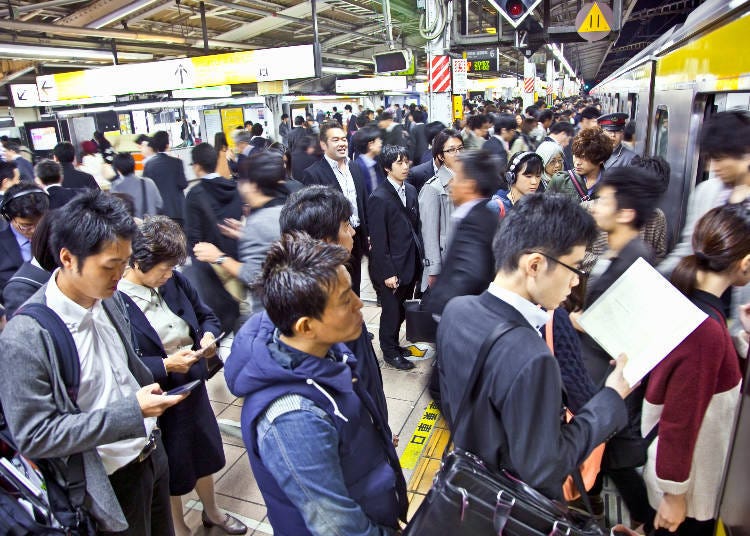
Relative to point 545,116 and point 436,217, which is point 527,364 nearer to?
point 436,217

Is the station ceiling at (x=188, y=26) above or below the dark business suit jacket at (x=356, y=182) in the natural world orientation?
above

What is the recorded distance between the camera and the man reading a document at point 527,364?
127 centimetres

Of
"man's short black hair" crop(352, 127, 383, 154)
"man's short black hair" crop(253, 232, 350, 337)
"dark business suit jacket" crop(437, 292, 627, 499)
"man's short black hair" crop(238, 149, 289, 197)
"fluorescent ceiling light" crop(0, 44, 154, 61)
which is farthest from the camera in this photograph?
"fluorescent ceiling light" crop(0, 44, 154, 61)

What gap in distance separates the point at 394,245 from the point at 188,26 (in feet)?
44.4

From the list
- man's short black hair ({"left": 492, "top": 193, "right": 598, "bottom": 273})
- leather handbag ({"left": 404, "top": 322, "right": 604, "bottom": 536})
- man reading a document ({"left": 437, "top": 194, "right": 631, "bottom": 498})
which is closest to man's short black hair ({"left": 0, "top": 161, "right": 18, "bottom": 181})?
man reading a document ({"left": 437, "top": 194, "right": 631, "bottom": 498})

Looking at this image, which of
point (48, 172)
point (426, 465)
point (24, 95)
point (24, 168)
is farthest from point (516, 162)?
point (24, 95)

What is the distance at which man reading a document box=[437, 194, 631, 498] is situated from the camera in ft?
4.17

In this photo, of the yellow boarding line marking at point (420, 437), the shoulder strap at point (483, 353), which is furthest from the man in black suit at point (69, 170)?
the shoulder strap at point (483, 353)

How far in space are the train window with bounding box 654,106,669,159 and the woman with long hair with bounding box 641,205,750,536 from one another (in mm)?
3414

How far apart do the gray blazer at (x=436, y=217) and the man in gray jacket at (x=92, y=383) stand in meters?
2.43

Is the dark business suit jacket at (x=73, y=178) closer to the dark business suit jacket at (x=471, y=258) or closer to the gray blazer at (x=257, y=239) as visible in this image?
the gray blazer at (x=257, y=239)

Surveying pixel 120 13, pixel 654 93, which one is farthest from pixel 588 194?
pixel 120 13

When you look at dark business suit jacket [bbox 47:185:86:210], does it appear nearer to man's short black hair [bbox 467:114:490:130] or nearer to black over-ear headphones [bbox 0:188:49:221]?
black over-ear headphones [bbox 0:188:49:221]

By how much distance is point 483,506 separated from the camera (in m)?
1.29
